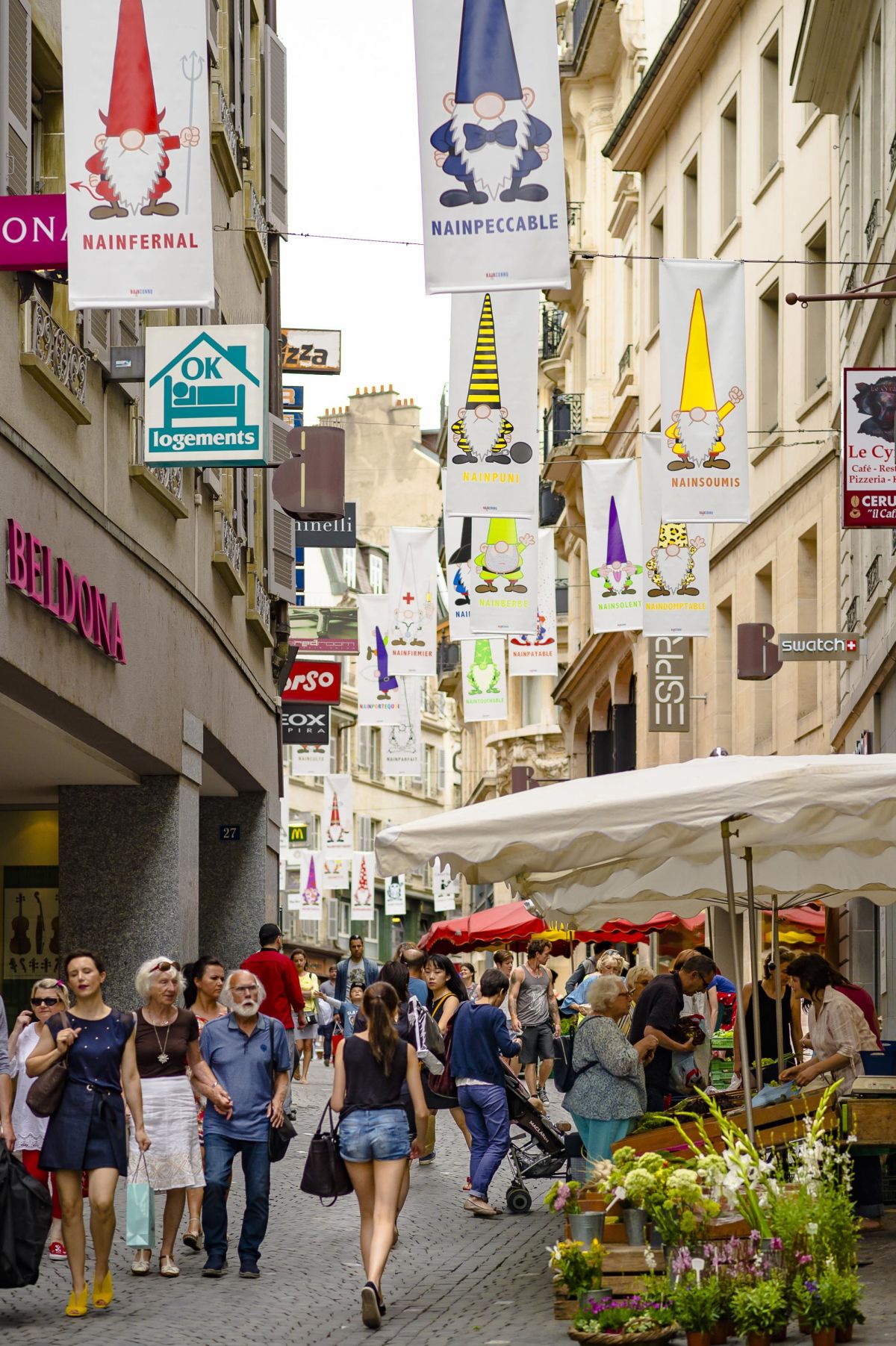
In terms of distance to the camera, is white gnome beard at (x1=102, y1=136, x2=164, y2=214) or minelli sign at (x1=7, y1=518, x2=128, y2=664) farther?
minelli sign at (x1=7, y1=518, x2=128, y2=664)

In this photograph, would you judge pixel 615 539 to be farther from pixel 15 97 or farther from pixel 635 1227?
pixel 635 1227

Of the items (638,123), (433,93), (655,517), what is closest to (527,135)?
(433,93)

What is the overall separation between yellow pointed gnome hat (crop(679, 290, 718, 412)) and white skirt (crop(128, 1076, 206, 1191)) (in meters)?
8.71

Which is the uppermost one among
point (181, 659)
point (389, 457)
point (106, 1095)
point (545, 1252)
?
point (389, 457)

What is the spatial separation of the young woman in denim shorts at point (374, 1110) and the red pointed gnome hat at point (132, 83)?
5011mm

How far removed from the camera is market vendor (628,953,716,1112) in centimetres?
1441

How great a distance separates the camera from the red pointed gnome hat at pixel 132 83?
1259cm

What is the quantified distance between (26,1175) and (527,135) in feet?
22.0

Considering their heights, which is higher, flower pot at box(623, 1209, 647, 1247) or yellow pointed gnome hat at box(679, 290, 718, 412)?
yellow pointed gnome hat at box(679, 290, 718, 412)

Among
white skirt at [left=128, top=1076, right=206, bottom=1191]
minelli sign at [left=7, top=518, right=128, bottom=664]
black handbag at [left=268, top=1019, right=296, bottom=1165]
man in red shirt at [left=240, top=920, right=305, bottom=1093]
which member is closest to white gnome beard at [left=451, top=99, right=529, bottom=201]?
minelli sign at [left=7, top=518, right=128, bottom=664]

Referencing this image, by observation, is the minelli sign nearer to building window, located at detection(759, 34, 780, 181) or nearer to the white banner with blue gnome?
the white banner with blue gnome

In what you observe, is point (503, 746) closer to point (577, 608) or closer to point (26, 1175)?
point (577, 608)

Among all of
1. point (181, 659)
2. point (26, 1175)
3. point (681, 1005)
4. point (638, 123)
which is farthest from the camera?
point (638, 123)

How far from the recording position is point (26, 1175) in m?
10.7
